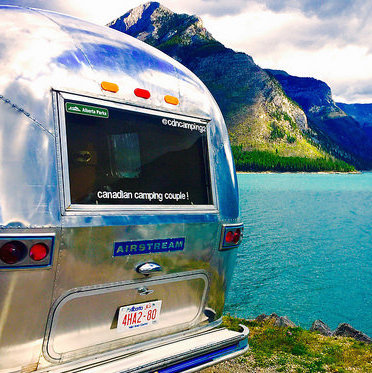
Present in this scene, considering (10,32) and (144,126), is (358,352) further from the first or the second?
(10,32)

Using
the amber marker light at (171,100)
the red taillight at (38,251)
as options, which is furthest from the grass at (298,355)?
the red taillight at (38,251)

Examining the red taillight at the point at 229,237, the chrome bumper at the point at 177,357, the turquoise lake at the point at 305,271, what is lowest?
the turquoise lake at the point at 305,271

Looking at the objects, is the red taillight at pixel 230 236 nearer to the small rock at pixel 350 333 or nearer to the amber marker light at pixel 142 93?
the amber marker light at pixel 142 93

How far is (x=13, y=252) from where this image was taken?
3.26 meters

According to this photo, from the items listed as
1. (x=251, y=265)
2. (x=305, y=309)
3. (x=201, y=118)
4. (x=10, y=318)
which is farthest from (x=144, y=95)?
(x=251, y=265)

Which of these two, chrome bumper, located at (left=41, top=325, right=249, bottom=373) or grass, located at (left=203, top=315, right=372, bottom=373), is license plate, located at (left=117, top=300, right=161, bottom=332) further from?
grass, located at (left=203, top=315, right=372, bottom=373)

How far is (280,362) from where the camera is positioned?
7.10 metres

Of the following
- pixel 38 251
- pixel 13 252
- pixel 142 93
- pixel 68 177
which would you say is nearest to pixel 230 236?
pixel 142 93

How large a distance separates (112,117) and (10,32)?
1.12m

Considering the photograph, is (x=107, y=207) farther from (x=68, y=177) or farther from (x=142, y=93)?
(x=142, y=93)

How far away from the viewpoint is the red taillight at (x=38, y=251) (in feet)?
11.0

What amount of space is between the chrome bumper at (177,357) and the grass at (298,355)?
119 cm

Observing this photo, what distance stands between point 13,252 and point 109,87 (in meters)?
1.75

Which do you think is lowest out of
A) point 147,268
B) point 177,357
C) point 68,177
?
point 177,357
